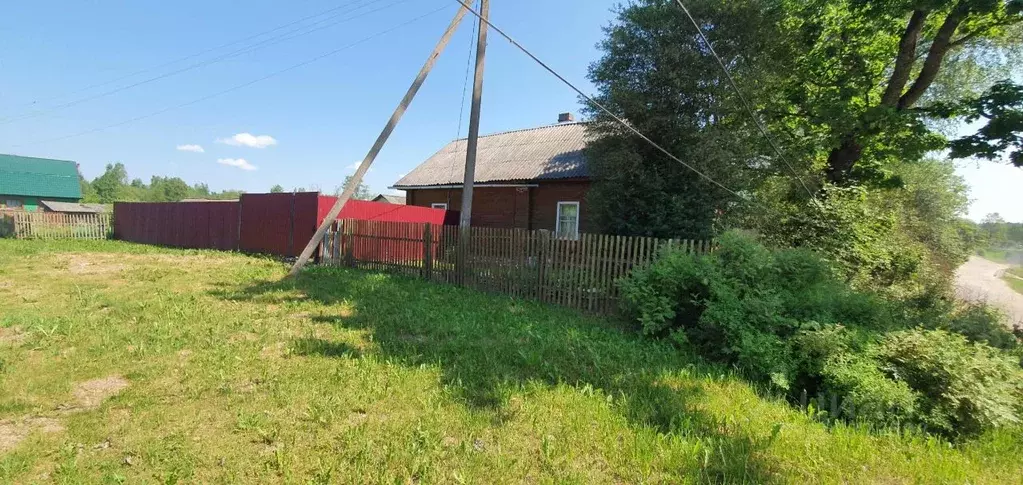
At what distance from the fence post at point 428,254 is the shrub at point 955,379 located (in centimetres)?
806

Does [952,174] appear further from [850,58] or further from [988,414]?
[988,414]

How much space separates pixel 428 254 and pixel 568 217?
7529mm

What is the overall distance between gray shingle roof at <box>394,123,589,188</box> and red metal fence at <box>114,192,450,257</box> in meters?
3.11

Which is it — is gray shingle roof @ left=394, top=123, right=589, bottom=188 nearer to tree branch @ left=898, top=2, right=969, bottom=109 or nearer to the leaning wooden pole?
the leaning wooden pole

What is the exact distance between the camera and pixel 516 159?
19.4 m

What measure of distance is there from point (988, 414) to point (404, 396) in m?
4.73

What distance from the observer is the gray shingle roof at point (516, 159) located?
1694 centimetres

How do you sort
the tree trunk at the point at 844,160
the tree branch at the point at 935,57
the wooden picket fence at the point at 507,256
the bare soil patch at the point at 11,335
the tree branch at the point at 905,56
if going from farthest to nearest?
the tree trunk at the point at 844,160
the tree branch at the point at 905,56
the tree branch at the point at 935,57
the wooden picket fence at the point at 507,256
the bare soil patch at the point at 11,335

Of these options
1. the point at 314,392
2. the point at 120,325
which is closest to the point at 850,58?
the point at 314,392

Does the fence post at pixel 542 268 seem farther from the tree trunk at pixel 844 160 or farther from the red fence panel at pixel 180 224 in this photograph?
the red fence panel at pixel 180 224

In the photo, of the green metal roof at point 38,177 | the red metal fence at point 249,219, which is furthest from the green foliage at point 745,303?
the green metal roof at point 38,177

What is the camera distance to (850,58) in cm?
1156

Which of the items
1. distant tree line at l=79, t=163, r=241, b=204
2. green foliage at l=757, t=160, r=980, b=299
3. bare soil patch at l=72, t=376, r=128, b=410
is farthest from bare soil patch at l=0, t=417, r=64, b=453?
distant tree line at l=79, t=163, r=241, b=204

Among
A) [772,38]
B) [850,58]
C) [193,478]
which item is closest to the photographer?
[193,478]
